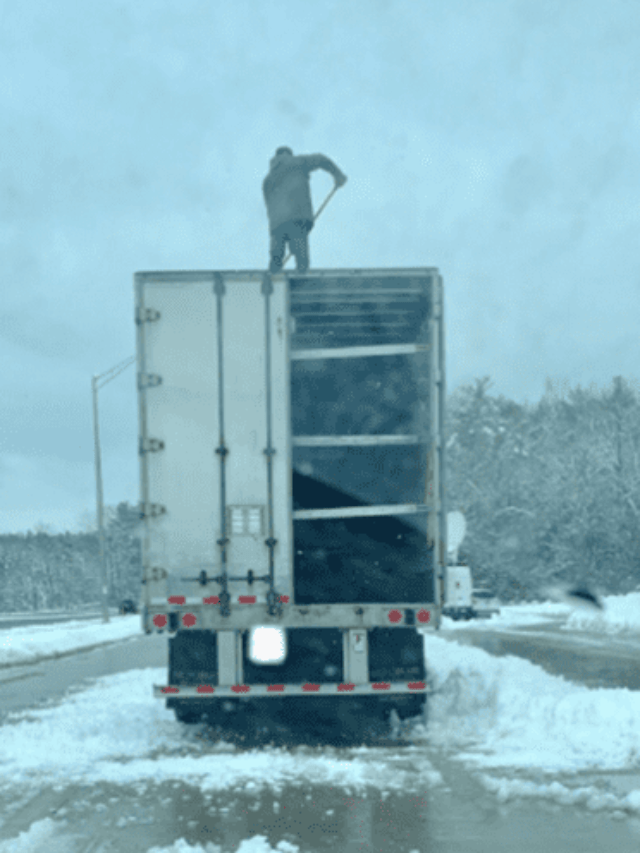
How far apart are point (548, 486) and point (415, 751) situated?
160ft

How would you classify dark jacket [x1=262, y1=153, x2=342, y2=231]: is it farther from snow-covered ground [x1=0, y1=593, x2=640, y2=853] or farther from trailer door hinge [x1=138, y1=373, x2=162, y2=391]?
snow-covered ground [x1=0, y1=593, x2=640, y2=853]

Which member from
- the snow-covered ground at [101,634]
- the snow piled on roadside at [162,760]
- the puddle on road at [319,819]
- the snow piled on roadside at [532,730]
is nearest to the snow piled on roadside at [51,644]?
the snow-covered ground at [101,634]

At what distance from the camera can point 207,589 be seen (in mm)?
8773

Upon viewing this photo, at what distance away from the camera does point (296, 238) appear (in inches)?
427

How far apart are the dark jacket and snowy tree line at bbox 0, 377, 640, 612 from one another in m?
31.2

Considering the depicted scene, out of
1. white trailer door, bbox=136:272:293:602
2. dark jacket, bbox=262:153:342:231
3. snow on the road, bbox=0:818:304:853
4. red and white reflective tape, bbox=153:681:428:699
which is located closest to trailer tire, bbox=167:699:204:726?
red and white reflective tape, bbox=153:681:428:699

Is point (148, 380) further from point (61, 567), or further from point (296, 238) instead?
point (61, 567)

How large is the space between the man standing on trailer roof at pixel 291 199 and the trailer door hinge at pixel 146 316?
2072 mm

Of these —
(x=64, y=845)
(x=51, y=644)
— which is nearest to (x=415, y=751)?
(x=64, y=845)

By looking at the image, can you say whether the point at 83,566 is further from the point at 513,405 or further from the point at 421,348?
the point at 421,348

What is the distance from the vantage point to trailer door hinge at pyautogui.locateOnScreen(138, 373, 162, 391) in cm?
888

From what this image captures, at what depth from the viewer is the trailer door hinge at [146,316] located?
29.3ft

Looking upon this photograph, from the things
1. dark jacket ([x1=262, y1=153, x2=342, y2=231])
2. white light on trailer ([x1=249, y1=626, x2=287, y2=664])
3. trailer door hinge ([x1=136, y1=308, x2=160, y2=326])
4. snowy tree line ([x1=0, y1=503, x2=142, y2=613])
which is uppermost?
dark jacket ([x1=262, y1=153, x2=342, y2=231])

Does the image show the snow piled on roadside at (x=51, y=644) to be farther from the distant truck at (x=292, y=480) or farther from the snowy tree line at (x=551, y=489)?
the snowy tree line at (x=551, y=489)
